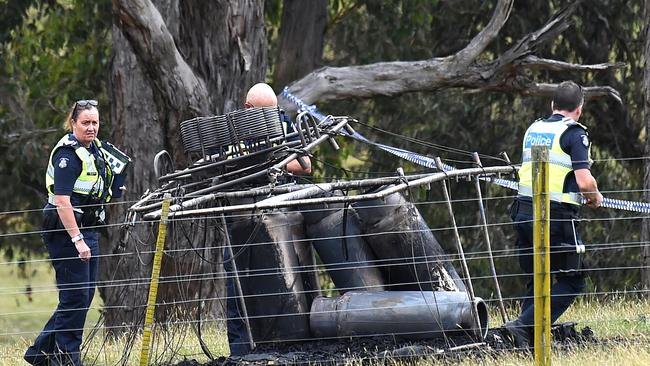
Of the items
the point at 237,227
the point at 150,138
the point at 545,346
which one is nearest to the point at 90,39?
the point at 150,138

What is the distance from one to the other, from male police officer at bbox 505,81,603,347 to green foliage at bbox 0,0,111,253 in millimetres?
10860

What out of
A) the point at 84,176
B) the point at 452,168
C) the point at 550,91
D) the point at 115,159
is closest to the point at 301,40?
the point at 550,91

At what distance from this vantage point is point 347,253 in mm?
8836

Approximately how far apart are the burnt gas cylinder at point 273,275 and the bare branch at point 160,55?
4.62 m

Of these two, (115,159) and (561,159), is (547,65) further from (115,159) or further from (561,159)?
(115,159)

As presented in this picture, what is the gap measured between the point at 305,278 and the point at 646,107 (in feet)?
19.9

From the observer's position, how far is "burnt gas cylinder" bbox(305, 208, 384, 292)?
29.0 ft

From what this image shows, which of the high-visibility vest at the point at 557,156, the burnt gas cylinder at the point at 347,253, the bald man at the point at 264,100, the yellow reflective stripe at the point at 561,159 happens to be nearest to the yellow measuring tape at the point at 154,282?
the burnt gas cylinder at the point at 347,253

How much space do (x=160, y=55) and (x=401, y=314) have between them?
5766 millimetres

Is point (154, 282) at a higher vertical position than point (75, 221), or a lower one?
lower

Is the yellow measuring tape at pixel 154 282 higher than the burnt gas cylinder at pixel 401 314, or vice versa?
the yellow measuring tape at pixel 154 282

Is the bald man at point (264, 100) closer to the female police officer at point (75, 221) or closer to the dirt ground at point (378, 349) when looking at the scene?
the female police officer at point (75, 221)

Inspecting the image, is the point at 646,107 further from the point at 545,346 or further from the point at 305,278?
the point at 545,346

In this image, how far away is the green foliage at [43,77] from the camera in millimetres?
18844
